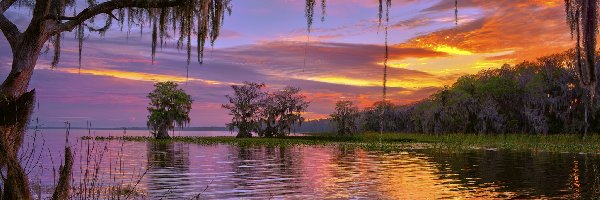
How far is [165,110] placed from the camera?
90125 millimetres

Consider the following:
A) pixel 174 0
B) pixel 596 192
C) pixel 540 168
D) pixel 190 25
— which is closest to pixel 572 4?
pixel 174 0

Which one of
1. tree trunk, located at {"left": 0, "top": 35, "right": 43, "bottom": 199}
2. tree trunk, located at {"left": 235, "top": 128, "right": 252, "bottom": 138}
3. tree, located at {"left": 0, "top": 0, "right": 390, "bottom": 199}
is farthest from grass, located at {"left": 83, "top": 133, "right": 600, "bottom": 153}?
tree trunk, located at {"left": 0, "top": 35, "right": 43, "bottom": 199}

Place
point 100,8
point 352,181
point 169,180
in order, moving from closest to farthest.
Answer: point 100,8
point 352,181
point 169,180

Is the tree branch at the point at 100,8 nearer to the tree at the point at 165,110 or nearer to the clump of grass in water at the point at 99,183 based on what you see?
the clump of grass in water at the point at 99,183

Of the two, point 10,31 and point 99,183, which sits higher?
point 10,31

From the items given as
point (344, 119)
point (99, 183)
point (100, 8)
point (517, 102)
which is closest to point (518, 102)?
point (517, 102)

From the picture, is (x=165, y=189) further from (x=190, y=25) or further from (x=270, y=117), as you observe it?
(x=270, y=117)

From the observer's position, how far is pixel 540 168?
111 feet

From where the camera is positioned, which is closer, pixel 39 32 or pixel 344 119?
pixel 39 32

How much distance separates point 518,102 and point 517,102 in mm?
218

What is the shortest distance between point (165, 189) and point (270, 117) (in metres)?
79.1

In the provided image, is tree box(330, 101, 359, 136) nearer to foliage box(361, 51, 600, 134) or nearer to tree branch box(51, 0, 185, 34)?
foliage box(361, 51, 600, 134)

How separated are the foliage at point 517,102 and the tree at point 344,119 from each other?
21597 millimetres

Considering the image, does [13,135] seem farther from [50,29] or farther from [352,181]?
[352,181]
